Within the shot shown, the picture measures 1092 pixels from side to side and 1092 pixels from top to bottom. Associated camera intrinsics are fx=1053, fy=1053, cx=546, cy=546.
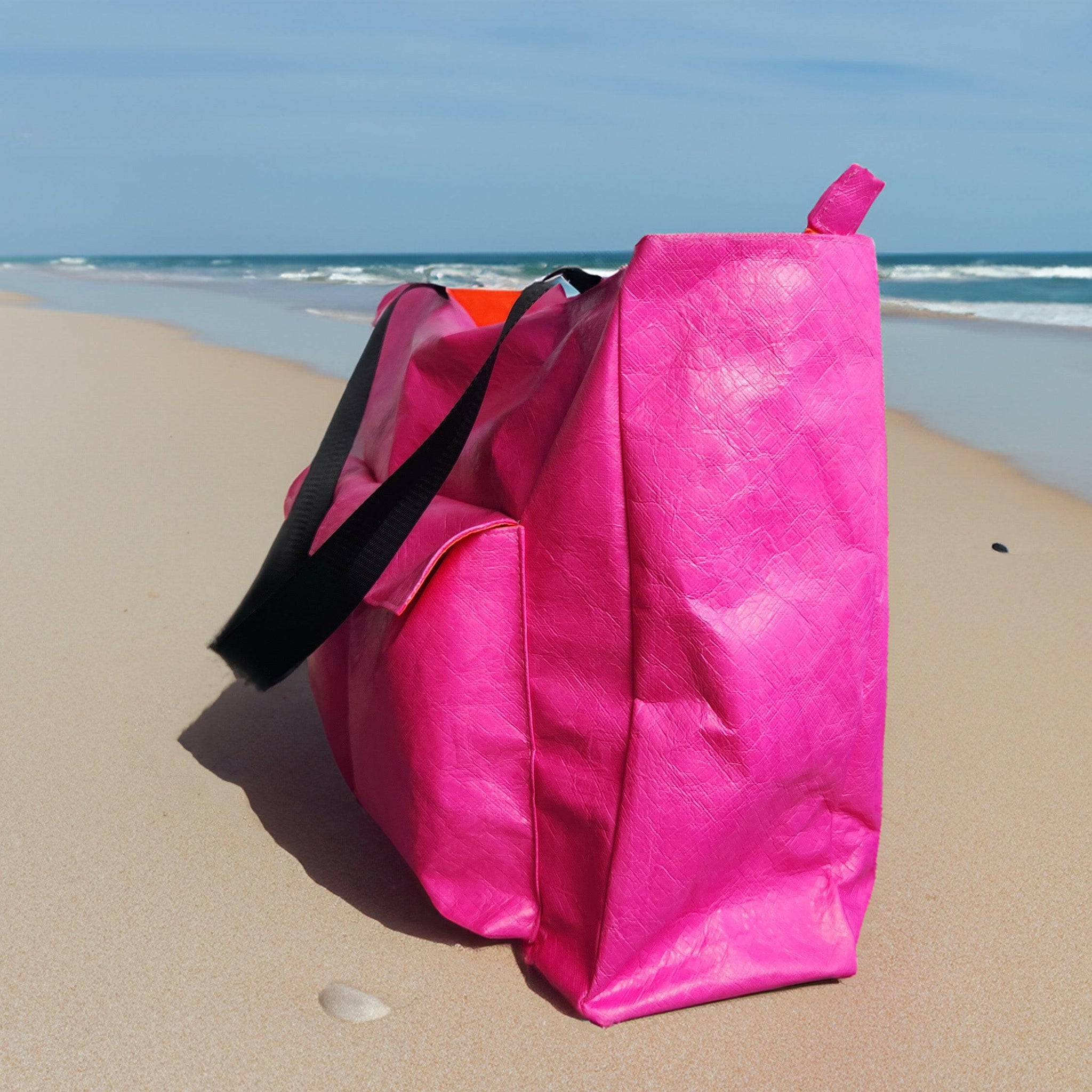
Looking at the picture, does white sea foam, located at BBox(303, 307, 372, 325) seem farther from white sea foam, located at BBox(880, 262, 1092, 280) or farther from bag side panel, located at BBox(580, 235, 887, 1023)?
white sea foam, located at BBox(880, 262, 1092, 280)

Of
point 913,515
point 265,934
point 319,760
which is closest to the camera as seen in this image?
point 265,934

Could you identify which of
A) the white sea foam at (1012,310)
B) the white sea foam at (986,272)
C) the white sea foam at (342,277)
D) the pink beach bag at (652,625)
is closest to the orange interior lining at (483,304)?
the pink beach bag at (652,625)

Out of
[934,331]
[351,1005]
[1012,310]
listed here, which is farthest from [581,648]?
[1012,310]

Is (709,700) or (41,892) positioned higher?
(709,700)

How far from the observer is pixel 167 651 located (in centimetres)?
211

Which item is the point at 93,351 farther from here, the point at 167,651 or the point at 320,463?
the point at 320,463

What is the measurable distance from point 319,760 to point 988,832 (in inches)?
41.7

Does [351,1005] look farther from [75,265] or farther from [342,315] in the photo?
[75,265]

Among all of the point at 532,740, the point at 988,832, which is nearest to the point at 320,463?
the point at 532,740

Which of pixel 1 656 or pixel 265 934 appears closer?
pixel 265 934

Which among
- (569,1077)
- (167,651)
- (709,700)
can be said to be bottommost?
(569,1077)

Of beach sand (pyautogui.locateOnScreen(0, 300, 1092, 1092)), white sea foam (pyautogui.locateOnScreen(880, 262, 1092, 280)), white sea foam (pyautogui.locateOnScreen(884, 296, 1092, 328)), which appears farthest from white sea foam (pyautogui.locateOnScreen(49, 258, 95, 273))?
beach sand (pyautogui.locateOnScreen(0, 300, 1092, 1092))

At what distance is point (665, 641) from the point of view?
3.66ft

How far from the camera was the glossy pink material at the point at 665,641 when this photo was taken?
111 cm
